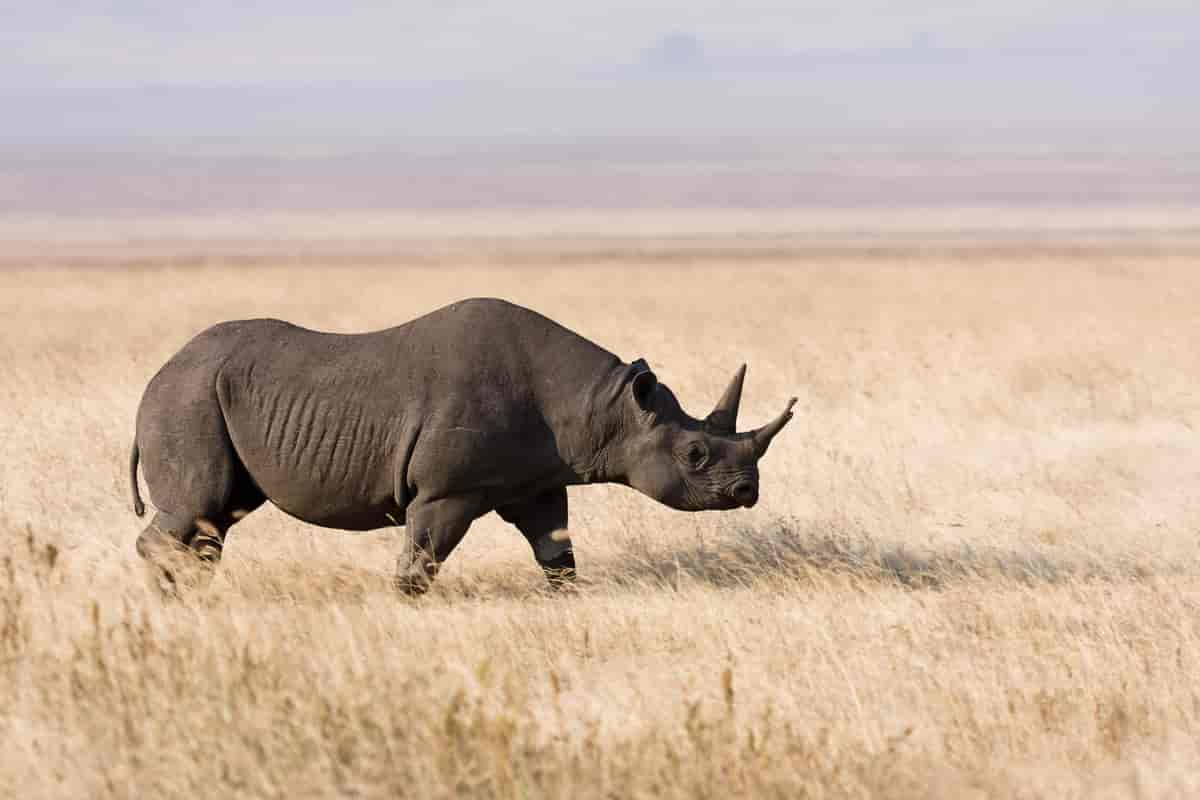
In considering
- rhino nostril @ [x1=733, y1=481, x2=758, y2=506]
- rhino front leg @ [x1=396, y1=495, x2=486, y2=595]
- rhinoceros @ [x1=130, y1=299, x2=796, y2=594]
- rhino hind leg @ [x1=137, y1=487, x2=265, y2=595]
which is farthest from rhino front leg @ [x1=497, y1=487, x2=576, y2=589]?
rhino hind leg @ [x1=137, y1=487, x2=265, y2=595]

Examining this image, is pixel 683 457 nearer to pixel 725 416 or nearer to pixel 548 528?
pixel 725 416

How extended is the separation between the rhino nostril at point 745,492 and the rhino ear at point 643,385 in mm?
650

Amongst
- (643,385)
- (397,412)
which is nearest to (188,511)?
(397,412)

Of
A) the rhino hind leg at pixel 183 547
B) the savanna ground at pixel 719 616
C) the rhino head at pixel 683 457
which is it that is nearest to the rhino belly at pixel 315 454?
the rhino hind leg at pixel 183 547

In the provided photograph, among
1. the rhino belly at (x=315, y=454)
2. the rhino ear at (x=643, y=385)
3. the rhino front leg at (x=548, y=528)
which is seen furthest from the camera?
the rhino front leg at (x=548, y=528)

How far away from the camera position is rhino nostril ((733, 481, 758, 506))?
10.1 metres

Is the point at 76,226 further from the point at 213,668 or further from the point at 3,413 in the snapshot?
the point at 213,668

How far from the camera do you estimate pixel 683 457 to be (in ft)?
33.4

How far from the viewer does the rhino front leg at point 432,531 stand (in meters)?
9.73

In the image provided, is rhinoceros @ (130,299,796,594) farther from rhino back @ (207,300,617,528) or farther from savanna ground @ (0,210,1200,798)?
savanna ground @ (0,210,1200,798)

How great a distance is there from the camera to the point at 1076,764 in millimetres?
7152

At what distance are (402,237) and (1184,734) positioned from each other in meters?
83.9

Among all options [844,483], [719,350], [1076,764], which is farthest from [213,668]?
[719,350]

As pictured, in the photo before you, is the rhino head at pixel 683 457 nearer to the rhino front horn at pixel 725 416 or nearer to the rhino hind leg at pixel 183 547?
the rhino front horn at pixel 725 416
